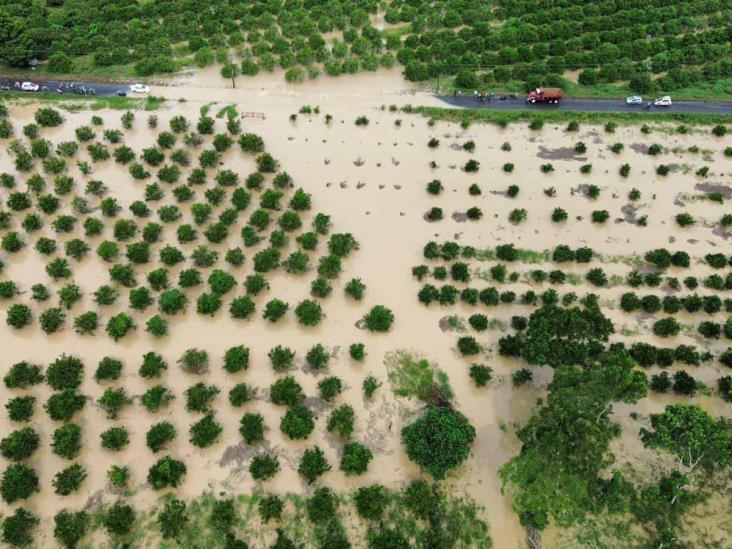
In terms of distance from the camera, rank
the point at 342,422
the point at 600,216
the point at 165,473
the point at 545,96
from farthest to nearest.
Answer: the point at 545,96
the point at 600,216
the point at 342,422
the point at 165,473

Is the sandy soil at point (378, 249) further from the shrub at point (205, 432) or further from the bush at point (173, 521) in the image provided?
the bush at point (173, 521)

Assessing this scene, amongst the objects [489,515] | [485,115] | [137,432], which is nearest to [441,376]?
[489,515]

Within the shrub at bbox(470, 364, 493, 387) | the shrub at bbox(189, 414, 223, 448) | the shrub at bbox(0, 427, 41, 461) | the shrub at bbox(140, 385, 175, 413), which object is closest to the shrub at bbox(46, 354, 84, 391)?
the shrub at bbox(0, 427, 41, 461)

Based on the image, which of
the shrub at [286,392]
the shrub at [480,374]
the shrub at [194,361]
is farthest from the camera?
the shrub at [194,361]

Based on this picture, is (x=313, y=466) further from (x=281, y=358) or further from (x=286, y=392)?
(x=281, y=358)

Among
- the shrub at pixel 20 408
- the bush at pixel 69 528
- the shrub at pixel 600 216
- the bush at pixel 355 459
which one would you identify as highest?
the shrub at pixel 600 216

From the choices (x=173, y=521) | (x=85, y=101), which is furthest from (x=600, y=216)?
(x=85, y=101)

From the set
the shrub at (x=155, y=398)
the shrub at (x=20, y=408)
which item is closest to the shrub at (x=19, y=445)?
the shrub at (x=20, y=408)
